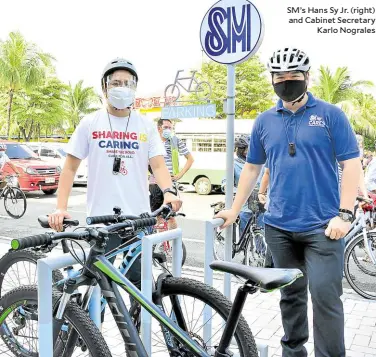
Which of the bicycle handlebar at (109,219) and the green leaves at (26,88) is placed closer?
the bicycle handlebar at (109,219)

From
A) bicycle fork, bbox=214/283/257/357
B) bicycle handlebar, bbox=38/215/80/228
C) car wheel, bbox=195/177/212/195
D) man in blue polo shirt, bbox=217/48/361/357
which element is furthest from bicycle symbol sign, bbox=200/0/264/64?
car wheel, bbox=195/177/212/195

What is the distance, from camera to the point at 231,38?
3.61 metres

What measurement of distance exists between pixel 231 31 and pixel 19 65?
29361 millimetres

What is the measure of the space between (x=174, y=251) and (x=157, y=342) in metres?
0.52

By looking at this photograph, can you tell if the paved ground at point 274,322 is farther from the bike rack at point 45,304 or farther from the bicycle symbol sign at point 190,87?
the bicycle symbol sign at point 190,87

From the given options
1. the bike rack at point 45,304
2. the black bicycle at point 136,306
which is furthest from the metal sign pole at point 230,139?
the bike rack at point 45,304

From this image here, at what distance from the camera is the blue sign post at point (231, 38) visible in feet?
11.5

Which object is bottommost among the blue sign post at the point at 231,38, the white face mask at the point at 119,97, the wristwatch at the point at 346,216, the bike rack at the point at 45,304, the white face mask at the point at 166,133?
the bike rack at the point at 45,304

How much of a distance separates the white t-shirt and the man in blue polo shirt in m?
0.82

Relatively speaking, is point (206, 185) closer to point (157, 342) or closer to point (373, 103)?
point (157, 342)

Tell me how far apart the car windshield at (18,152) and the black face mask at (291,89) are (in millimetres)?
13447

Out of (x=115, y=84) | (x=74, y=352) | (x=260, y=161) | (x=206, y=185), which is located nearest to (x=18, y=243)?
(x=74, y=352)

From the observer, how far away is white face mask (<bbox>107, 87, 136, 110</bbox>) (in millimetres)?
2926

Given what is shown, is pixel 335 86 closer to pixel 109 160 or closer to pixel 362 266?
pixel 362 266
